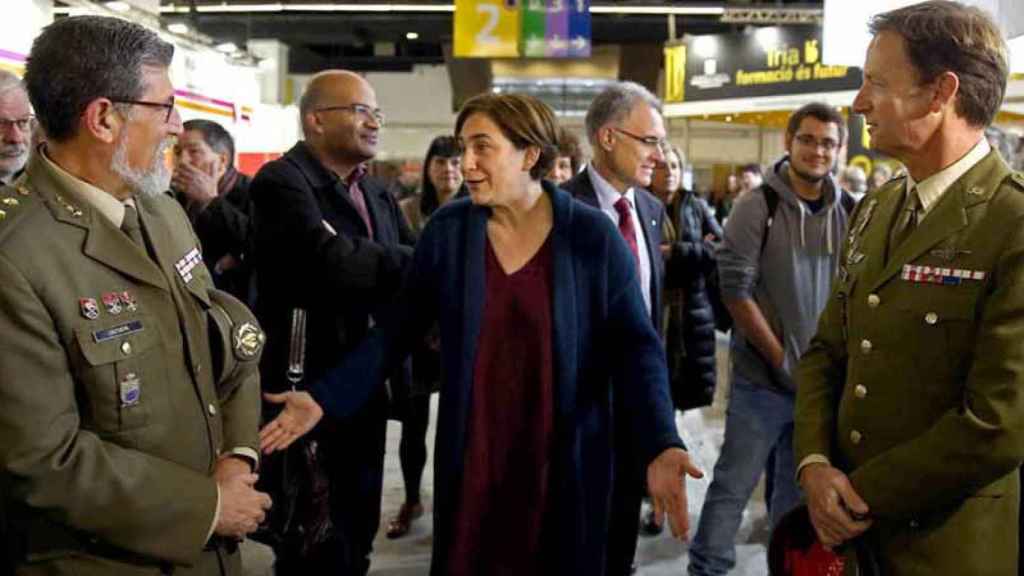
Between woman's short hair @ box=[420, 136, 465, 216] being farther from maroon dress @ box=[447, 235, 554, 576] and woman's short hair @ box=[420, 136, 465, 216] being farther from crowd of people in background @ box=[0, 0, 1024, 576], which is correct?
maroon dress @ box=[447, 235, 554, 576]

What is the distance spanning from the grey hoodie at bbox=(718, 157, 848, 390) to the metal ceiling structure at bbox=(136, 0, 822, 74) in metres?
9.77

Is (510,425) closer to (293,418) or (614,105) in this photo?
(293,418)

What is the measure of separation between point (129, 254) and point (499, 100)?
1.01 meters

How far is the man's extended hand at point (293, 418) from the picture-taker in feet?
6.85

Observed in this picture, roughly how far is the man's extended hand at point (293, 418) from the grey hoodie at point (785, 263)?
1745 millimetres

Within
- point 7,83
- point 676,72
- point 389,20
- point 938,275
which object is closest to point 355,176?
point 7,83

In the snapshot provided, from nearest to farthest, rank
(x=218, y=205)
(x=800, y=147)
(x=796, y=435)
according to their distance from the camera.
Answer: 1. (x=796, y=435)
2. (x=800, y=147)
3. (x=218, y=205)

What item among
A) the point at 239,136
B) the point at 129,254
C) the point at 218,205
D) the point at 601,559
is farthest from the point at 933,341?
the point at 239,136

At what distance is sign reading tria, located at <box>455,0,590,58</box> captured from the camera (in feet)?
30.9

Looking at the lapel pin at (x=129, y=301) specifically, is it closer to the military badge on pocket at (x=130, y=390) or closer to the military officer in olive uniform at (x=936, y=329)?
the military badge on pocket at (x=130, y=390)

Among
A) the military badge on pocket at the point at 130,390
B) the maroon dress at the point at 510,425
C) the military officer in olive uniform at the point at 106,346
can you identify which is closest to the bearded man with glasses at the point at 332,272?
the maroon dress at the point at 510,425

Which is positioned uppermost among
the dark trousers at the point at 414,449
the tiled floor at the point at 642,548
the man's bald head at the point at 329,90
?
the man's bald head at the point at 329,90

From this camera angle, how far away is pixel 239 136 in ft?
34.6

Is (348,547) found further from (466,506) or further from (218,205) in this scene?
(218,205)
